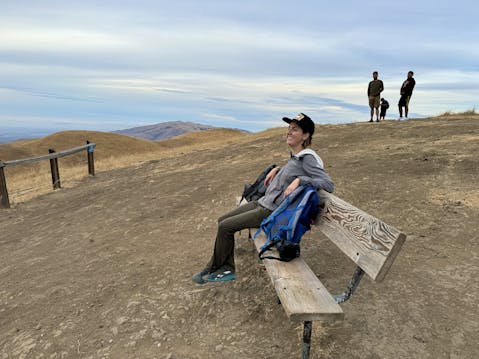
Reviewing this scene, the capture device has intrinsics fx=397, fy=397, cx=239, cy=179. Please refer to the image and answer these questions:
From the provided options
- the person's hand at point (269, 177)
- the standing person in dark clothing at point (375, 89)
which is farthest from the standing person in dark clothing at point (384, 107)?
the person's hand at point (269, 177)

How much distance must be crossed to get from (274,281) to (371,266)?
798 mm

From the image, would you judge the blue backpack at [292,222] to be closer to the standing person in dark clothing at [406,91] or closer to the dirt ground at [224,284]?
the dirt ground at [224,284]

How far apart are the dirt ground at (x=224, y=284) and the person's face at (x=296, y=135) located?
1566 mm

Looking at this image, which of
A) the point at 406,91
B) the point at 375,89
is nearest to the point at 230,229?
the point at 375,89

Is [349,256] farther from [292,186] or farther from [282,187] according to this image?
[282,187]

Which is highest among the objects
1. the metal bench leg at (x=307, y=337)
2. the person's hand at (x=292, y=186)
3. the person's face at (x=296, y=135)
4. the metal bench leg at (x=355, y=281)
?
the person's face at (x=296, y=135)

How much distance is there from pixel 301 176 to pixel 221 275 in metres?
1.40

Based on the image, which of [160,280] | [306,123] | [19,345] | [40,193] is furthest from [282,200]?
[40,193]

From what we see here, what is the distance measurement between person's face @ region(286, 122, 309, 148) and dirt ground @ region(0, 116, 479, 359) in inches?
61.7

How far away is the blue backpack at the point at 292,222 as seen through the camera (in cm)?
355

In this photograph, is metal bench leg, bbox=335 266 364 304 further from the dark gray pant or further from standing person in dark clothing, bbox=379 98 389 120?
standing person in dark clothing, bbox=379 98 389 120

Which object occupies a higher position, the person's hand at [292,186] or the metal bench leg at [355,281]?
the person's hand at [292,186]

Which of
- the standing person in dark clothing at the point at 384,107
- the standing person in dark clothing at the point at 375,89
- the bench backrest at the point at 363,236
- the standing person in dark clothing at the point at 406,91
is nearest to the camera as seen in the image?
the bench backrest at the point at 363,236

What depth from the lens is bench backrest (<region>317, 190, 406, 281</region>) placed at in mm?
2688
